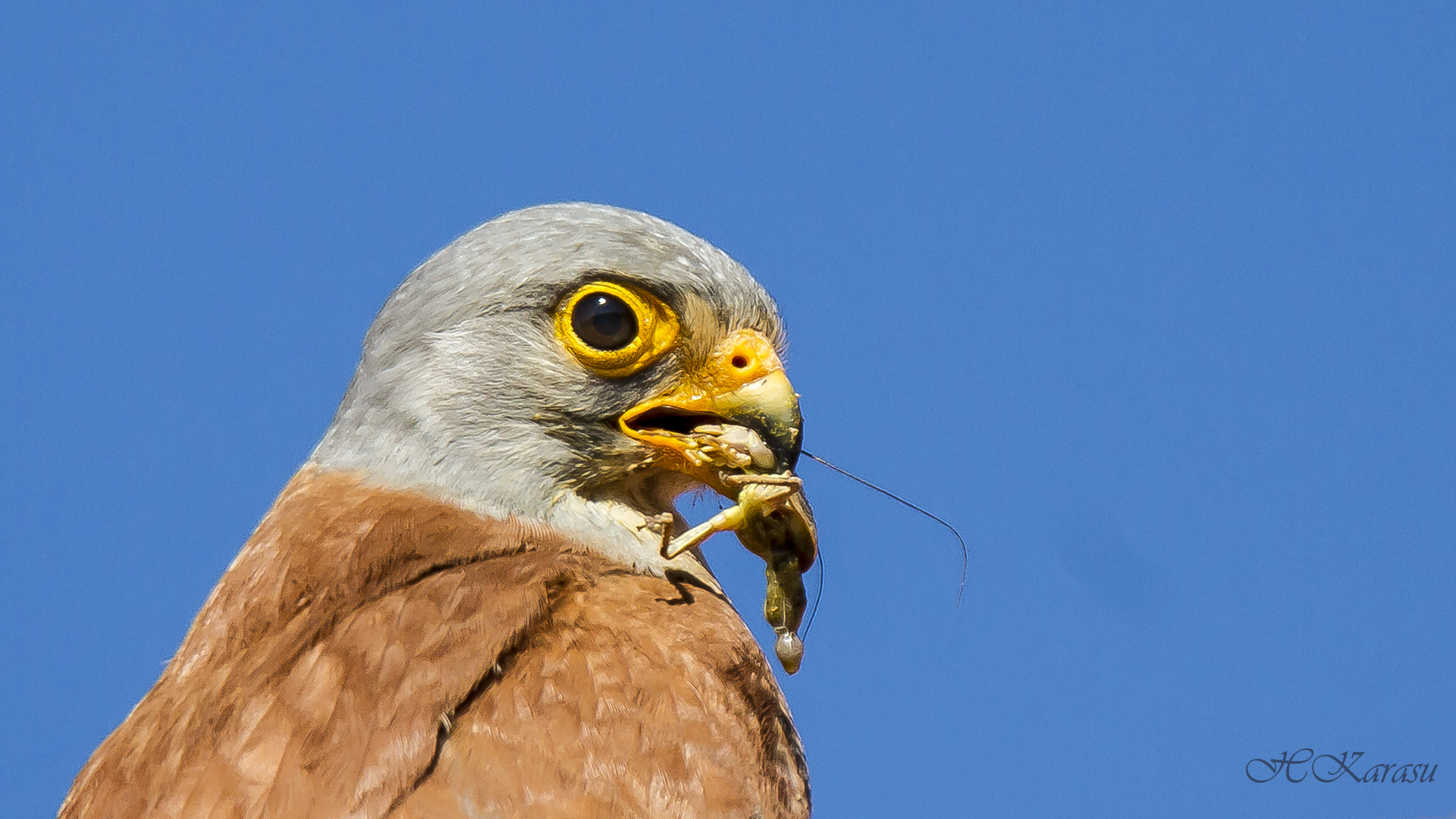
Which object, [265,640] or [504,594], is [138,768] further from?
[504,594]

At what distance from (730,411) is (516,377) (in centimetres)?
56

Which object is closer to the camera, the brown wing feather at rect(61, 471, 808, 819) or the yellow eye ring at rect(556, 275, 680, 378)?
the brown wing feather at rect(61, 471, 808, 819)

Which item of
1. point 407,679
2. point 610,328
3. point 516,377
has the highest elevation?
point 610,328

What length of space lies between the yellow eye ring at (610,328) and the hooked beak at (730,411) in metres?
0.13

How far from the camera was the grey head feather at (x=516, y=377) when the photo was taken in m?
3.92

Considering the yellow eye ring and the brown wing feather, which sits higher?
the yellow eye ring

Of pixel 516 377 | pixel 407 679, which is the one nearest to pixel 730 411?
pixel 516 377

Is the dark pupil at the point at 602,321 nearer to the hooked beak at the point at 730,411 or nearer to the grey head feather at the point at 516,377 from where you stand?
the grey head feather at the point at 516,377

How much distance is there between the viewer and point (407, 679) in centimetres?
333

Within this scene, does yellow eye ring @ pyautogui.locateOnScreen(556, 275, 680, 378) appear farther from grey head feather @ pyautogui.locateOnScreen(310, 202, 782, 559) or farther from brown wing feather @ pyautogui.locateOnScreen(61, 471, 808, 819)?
brown wing feather @ pyautogui.locateOnScreen(61, 471, 808, 819)

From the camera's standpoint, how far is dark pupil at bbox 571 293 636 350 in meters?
3.93

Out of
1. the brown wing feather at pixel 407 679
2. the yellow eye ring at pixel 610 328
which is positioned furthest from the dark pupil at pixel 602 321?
the brown wing feather at pixel 407 679

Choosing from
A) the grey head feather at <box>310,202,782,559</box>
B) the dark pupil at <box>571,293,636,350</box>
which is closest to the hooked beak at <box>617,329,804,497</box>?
the grey head feather at <box>310,202,782,559</box>

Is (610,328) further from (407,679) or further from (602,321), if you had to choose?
(407,679)
